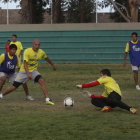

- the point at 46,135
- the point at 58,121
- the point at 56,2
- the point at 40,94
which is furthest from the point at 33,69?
the point at 56,2

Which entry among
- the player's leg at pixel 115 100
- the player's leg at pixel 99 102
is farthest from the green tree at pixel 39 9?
the player's leg at pixel 115 100

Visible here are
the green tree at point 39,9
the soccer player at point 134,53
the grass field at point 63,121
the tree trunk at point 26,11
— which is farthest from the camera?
the green tree at point 39,9

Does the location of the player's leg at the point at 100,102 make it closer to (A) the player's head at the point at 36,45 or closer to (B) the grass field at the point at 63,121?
(B) the grass field at the point at 63,121

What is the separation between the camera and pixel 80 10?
106 feet

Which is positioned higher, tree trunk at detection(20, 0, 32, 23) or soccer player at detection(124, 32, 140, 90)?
tree trunk at detection(20, 0, 32, 23)

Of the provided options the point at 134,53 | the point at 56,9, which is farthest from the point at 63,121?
the point at 56,9

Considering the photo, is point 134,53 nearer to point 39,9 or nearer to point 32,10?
point 32,10

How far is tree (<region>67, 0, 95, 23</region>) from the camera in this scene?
3141 centimetres

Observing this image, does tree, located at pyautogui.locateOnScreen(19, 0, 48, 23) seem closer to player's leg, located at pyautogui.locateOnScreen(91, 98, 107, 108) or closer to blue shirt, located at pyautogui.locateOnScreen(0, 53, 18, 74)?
blue shirt, located at pyautogui.locateOnScreen(0, 53, 18, 74)

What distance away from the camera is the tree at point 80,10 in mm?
31406

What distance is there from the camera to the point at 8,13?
98.0 ft

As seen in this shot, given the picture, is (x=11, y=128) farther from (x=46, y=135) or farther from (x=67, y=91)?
(x=67, y=91)

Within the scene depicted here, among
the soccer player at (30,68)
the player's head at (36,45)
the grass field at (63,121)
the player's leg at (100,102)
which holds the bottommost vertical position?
the grass field at (63,121)

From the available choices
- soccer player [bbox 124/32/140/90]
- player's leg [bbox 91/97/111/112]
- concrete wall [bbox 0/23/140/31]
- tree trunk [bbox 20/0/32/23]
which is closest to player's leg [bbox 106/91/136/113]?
player's leg [bbox 91/97/111/112]
